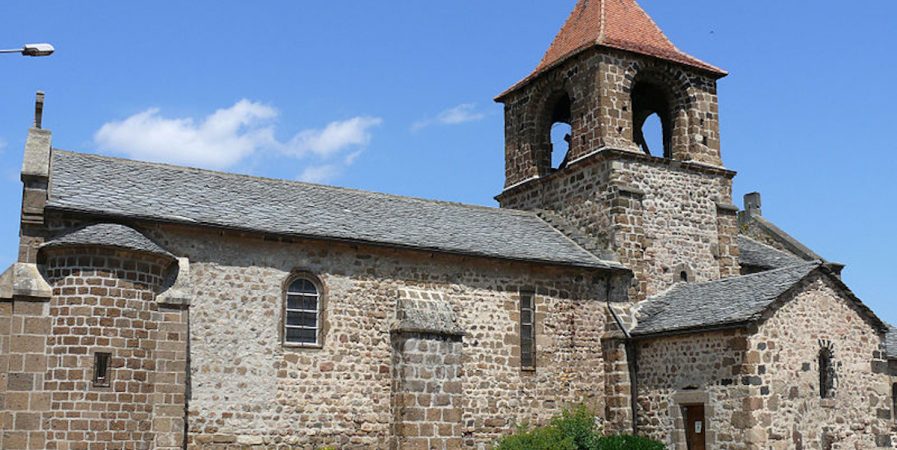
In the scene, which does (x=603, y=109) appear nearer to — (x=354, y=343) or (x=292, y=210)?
(x=292, y=210)

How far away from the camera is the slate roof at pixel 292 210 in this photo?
56.6 ft

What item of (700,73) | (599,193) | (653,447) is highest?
(700,73)

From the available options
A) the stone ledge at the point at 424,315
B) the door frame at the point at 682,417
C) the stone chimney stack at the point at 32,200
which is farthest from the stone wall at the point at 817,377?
the stone chimney stack at the point at 32,200

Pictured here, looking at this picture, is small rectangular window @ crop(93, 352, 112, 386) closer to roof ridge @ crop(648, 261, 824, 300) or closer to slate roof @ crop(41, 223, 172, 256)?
slate roof @ crop(41, 223, 172, 256)

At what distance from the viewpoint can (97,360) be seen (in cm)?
1538

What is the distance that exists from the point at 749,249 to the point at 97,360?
61.3 feet

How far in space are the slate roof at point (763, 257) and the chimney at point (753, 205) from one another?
278 centimetres

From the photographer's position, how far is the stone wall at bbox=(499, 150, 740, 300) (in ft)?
73.8

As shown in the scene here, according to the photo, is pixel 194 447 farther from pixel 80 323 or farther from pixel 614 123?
pixel 614 123

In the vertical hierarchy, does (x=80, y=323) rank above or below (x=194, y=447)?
above

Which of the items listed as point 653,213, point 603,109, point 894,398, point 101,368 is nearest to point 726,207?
point 653,213

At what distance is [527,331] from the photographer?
20719mm

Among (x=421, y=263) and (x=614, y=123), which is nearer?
(x=421, y=263)

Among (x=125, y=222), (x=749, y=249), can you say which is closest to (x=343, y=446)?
(x=125, y=222)
